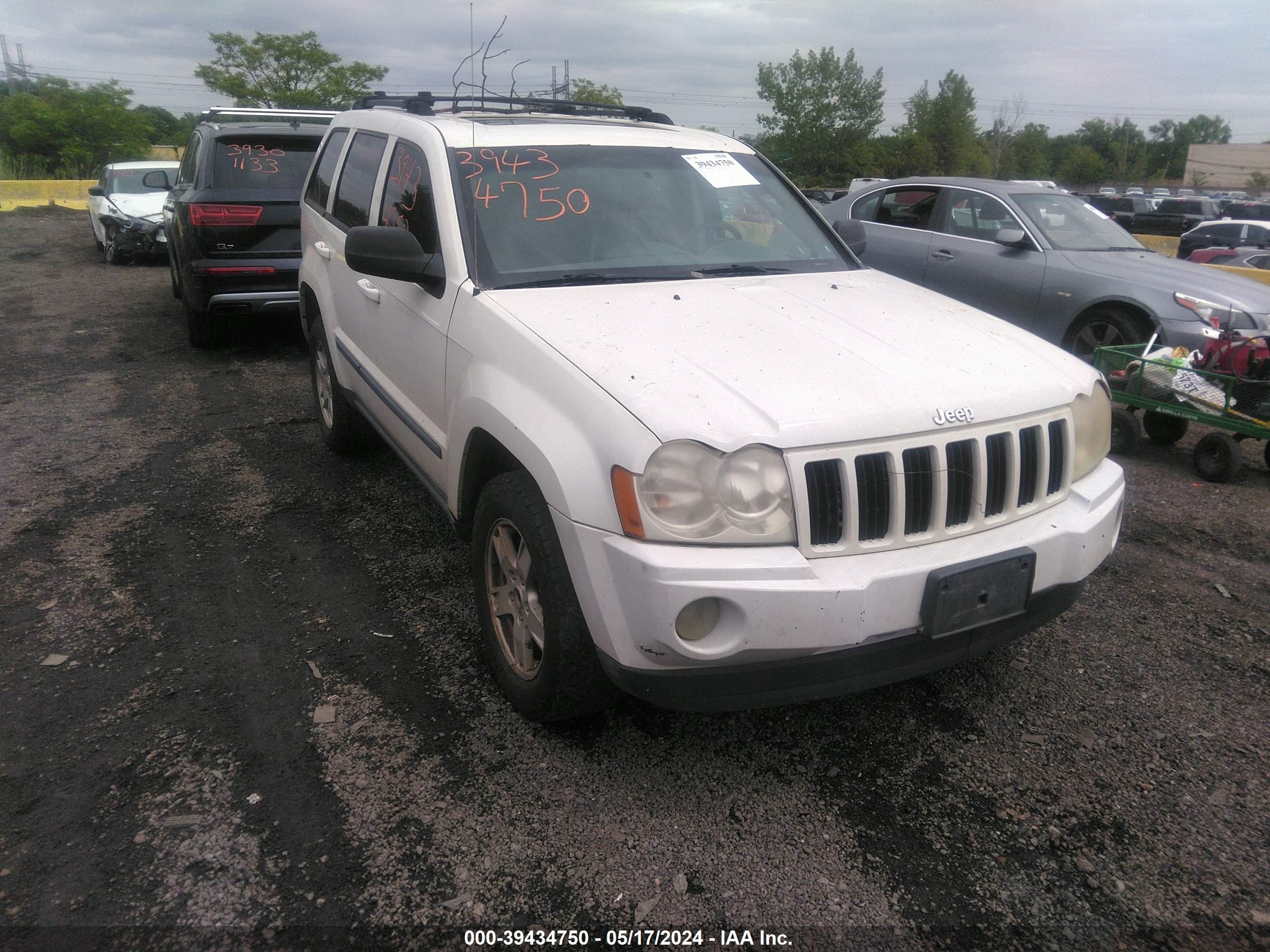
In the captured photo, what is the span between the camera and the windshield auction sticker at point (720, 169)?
3.89m

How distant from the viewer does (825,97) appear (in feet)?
222

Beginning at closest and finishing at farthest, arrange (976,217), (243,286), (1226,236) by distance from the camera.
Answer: (243,286), (976,217), (1226,236)

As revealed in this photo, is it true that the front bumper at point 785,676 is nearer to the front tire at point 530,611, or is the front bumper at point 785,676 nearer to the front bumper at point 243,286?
the front tire at point 530,611

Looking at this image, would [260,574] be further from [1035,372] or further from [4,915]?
[1035,372]

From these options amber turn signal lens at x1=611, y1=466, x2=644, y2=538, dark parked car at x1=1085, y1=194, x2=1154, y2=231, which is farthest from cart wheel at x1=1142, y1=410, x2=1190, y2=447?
dark parked car at x1=1085, y1=194, x2=1154, y2=231

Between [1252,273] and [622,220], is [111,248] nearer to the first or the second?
[622,220]

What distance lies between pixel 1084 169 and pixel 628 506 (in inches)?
3219

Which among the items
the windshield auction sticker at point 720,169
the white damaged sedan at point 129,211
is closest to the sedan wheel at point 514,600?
the windshield auction sticker at point 720,169

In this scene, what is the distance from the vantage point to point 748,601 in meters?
2.18

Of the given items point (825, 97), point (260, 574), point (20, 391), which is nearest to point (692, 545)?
point (260, 574)

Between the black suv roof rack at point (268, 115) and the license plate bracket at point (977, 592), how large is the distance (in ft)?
24.6

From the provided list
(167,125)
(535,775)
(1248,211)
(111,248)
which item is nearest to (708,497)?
(535,775)

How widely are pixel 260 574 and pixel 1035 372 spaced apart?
3.15m

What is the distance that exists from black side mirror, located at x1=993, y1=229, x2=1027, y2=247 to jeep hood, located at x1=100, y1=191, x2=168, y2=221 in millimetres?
11873
